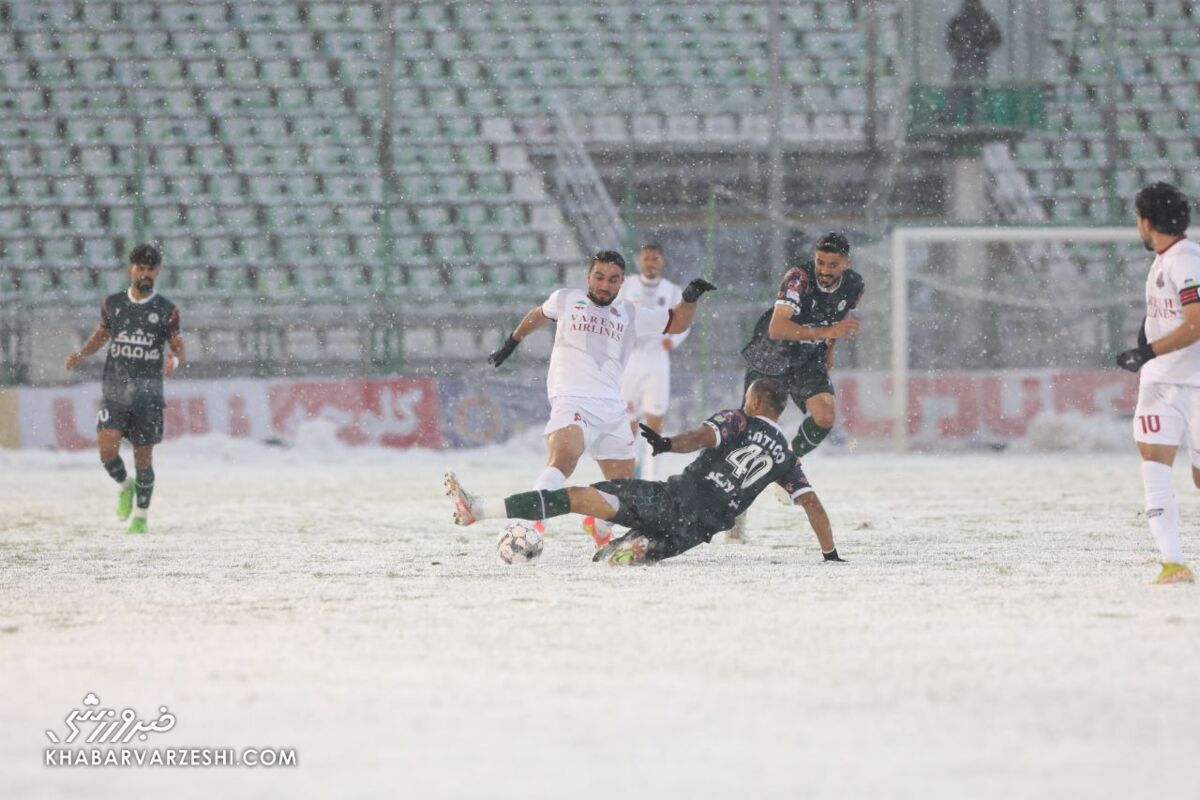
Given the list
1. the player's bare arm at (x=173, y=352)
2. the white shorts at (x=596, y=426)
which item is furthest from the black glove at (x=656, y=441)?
the player's bare arm at (x=173, y=352)

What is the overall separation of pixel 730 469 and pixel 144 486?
4433mm

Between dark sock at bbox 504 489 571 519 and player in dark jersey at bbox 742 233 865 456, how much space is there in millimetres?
1533

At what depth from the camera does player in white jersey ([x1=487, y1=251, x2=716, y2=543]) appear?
870 cm

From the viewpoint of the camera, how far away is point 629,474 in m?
9.25

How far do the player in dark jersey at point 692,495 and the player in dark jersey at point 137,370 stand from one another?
3541 millimetres

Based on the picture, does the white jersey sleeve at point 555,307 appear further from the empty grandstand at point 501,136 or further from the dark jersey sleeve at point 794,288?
the empty grandstand at point 501,136

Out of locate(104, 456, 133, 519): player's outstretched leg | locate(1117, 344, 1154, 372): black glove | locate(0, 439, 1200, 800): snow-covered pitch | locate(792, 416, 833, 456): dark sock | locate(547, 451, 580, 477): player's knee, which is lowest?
locate(0, 439, 1200, 800): snow-covered pitch

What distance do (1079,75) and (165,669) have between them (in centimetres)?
2254

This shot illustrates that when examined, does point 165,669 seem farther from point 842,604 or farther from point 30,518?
point 30,518

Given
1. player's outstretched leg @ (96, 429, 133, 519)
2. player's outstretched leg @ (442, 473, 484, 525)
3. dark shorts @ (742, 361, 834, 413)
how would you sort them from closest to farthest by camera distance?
player's outstretched leg @ (442, 473, 484, 525) < dark shorts @ (742, 361, 834, 413) < player's outstretched leg @ (96, 429, 133, 519)

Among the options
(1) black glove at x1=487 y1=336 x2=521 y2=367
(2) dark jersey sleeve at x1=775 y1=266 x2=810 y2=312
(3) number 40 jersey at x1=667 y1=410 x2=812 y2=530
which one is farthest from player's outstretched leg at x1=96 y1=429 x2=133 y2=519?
(2) dark jersey sleeve at x1=775 y1=266 x2=810 y2=312

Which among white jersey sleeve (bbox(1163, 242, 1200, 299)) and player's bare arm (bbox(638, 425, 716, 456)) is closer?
white jersey sleeve (bbox(1163, 242, 1200, 299))

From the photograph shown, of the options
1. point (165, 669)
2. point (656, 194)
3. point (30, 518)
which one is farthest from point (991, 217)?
point (165, 669)

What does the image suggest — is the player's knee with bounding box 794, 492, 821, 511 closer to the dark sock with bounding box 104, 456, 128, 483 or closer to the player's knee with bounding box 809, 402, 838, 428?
the player's knee with bounding box 809, 402, 838, 428
